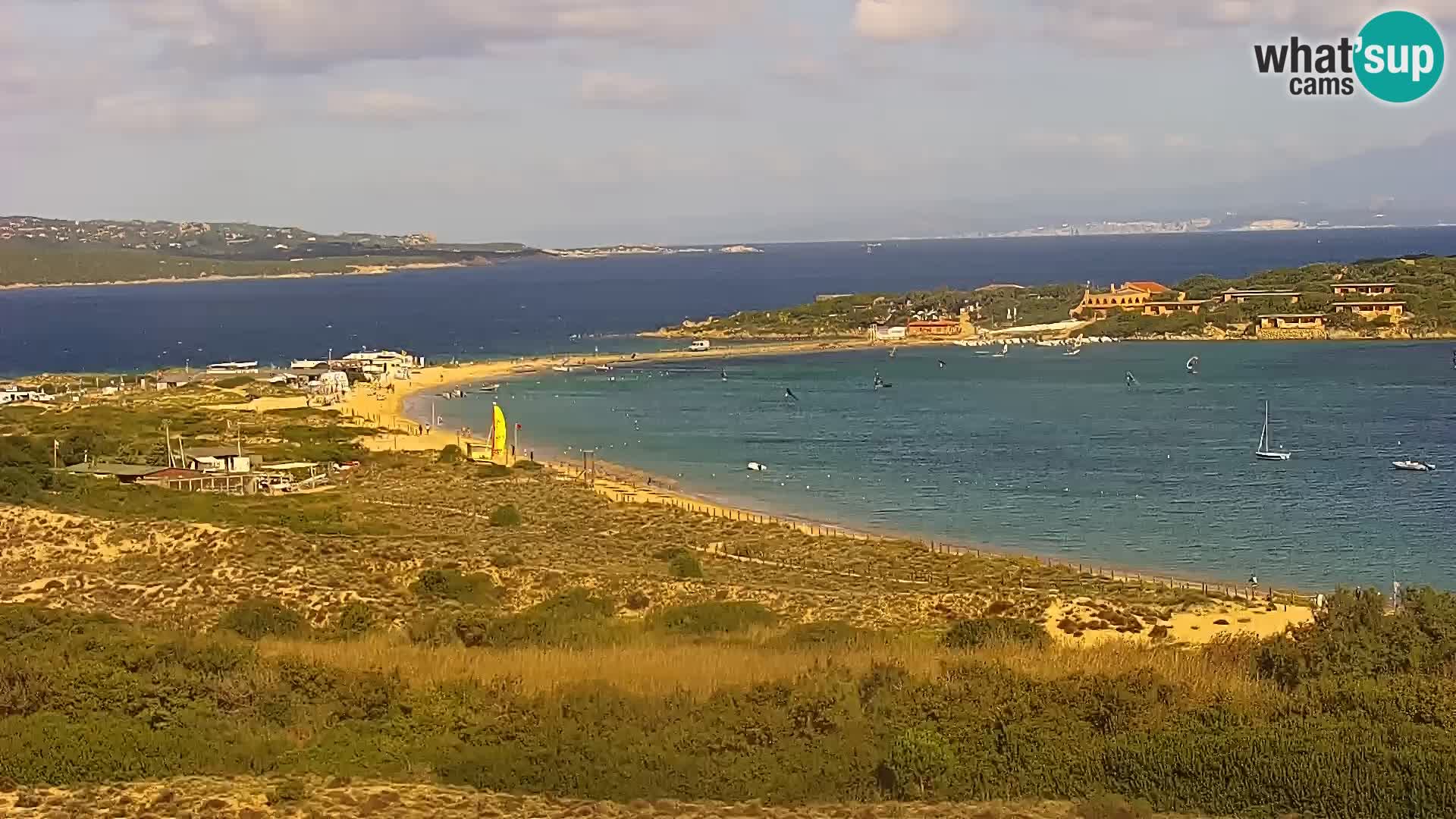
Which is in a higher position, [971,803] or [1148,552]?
[971,803]

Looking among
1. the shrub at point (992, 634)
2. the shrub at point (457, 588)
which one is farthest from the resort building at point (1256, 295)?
the shrub at point (457, 588)

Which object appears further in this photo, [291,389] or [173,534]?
[291,389]

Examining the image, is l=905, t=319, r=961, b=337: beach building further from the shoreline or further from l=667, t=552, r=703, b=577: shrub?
l=667, t=552, r=703, b=577: shrub

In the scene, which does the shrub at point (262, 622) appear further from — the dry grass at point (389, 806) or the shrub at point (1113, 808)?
the shrub at point (1113, 808)

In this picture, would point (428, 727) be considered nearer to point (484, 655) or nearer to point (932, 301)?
point (484, 655)

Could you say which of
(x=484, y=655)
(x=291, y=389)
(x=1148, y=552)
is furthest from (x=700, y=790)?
(x=291, y=389)

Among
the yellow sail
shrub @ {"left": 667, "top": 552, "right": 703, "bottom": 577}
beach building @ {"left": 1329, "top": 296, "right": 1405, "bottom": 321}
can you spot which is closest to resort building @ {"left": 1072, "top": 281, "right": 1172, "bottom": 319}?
beach building @ {"left": 1329, "top": 296, "right": 1405, "bottom": 321}
